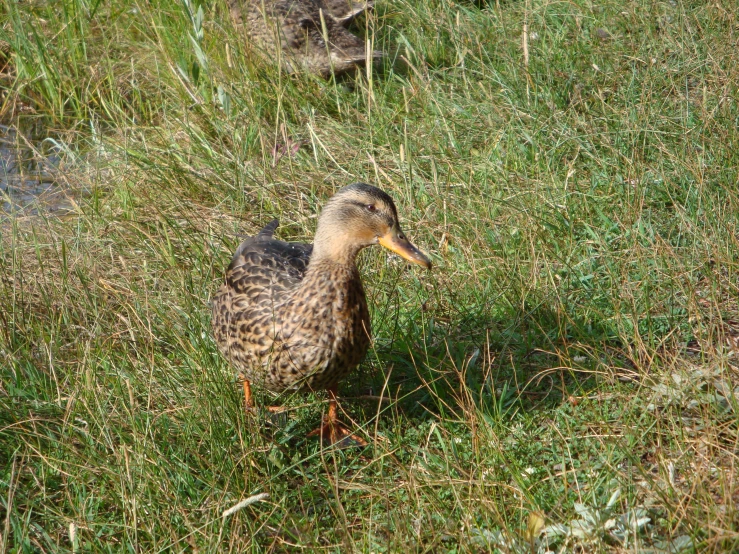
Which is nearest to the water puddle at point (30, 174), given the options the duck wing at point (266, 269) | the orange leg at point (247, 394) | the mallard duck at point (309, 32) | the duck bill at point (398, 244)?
the mallard duck at point (309, 32)

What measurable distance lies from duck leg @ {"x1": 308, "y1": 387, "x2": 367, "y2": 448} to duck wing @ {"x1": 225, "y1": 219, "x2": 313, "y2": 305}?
0.42m

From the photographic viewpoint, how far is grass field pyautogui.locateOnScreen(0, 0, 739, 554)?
267 centimetres

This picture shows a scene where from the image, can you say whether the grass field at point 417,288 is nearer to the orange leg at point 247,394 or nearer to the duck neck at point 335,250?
the orange leg at point 247,394

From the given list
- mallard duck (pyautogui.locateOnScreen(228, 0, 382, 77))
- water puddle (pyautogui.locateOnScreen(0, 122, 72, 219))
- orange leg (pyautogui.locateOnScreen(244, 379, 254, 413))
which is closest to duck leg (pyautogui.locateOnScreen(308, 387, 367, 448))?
orange leg (pyautogui.locateOnScreen(244, 379, 254, 413))

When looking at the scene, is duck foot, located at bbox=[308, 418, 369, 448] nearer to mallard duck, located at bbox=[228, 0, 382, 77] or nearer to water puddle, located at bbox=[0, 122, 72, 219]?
water puddle, located at bbox=[0, 122, 72, 219]

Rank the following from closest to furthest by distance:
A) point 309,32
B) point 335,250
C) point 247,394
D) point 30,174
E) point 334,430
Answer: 1. point 335,250
2. point 334,430
3. point 247,394
4. point 30,174
5. point 309,32

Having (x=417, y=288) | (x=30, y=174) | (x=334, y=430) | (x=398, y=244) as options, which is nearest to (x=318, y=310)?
(x=398, y=244)

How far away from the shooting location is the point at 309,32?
591cm

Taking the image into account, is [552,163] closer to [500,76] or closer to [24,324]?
[500,76]

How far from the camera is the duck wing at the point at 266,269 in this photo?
3.20 metres

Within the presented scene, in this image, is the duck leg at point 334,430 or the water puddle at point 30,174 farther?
the water puddle at point 30,174

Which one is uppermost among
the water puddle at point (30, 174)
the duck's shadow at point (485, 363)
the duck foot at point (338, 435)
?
the duck's shadow at point (485, 363)

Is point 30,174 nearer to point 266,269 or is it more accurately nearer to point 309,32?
point 309,32

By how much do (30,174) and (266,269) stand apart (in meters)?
2.98
